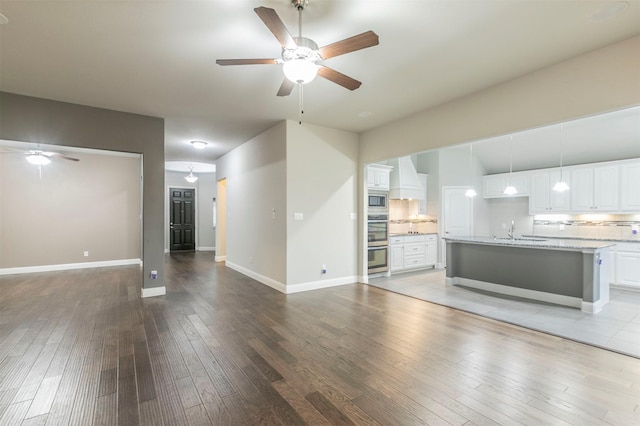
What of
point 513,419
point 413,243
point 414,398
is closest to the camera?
point 513,419

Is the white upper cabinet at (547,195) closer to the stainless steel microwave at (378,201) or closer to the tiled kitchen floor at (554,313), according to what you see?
the tiled kitchen floor at (554,313)

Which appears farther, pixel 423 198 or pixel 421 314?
pixel 423 198

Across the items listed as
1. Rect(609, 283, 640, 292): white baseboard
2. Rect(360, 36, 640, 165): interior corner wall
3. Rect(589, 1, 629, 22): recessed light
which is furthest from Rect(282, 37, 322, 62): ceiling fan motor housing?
Rect(609, 283, 640, 292): white baseboard

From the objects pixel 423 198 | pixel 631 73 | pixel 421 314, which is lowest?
pixel 421 314

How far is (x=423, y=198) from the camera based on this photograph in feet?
24.9

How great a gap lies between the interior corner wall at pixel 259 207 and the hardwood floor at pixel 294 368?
1.29 m

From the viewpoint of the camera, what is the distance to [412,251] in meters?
6.91

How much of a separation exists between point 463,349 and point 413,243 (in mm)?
4209

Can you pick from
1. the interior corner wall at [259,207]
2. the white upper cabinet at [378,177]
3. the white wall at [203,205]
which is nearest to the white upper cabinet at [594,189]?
the white upper cabinet at [378,177]

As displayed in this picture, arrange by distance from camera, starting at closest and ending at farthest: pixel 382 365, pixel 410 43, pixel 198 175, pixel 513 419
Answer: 1. pixel 513 419
2. pixel 382 365
3. pixel 410 43
4. pixel 198 175

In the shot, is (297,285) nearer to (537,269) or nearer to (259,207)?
(259,207)

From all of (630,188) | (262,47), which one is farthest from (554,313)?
(262,47)

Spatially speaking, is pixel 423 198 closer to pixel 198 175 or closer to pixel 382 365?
pixel 382 365

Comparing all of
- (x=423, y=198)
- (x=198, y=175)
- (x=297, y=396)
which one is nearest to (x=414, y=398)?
(x=297, y=396)
